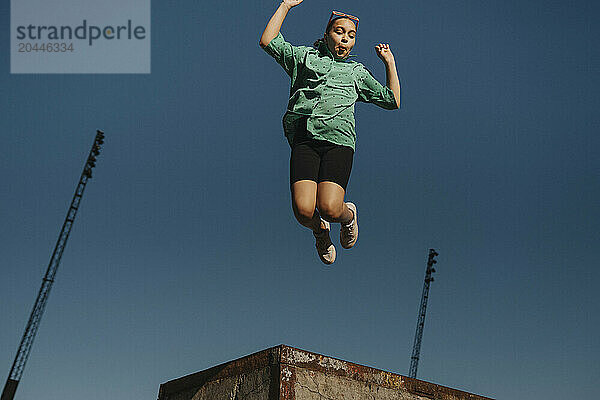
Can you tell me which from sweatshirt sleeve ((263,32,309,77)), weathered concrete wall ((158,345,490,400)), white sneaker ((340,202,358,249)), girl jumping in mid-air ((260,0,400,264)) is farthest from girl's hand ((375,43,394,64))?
weathered concrete wall ((158,345,490,400))

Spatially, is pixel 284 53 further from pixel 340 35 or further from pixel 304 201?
pixel 304 201

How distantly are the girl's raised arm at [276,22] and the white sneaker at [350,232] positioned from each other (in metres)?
1.56

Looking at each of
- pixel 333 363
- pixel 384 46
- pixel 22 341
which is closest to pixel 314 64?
pixel 384 46

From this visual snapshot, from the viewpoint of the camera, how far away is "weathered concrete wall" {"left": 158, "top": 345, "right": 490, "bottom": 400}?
4152 mm

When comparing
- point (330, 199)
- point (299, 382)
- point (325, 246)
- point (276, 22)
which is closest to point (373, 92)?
point (276, 22)

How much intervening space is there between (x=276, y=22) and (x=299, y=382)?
2819 millimetres

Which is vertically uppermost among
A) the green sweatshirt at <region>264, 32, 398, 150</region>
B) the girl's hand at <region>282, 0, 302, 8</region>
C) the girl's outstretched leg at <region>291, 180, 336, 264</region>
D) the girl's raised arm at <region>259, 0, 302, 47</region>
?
the girl's hand at <region>282, 0, 302, 8</region>

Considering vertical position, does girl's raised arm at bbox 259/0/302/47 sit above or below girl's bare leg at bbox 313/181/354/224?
above

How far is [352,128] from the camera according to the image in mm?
4801

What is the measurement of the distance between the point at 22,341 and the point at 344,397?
3632 centimetres

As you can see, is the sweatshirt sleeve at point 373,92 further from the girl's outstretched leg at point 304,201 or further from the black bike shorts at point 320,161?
the girl's outstretched leg at point 304,201

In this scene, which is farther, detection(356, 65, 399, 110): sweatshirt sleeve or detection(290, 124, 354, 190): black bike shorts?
detection(356, 65, 399, 110): sweatshirt sleeve

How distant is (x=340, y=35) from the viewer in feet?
16.5

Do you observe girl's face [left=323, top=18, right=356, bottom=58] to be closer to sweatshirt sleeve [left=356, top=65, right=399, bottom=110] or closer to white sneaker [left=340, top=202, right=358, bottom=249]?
sweatshirt sleeve [left=356, top=65, right=399, bottom=110]
